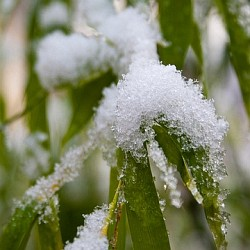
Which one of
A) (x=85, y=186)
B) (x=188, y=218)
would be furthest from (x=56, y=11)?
(x=188, y=218)

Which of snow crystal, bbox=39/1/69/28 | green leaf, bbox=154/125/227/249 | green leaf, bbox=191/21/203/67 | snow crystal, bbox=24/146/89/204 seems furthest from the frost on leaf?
snow crystal, bbox=39/1/69/28

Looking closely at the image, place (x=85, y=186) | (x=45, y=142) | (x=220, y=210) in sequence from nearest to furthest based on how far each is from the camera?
1. (x=220, y=210)
2. (x=45, y=142)
3. (x=85, y=186)

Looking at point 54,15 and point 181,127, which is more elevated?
point 54,15

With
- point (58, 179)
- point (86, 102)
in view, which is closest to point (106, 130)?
point (58, 179)

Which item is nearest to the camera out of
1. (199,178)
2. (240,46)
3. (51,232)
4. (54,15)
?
(199,178)

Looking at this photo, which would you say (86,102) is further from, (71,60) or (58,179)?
(58,179)

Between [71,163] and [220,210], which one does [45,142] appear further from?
[220,210]
